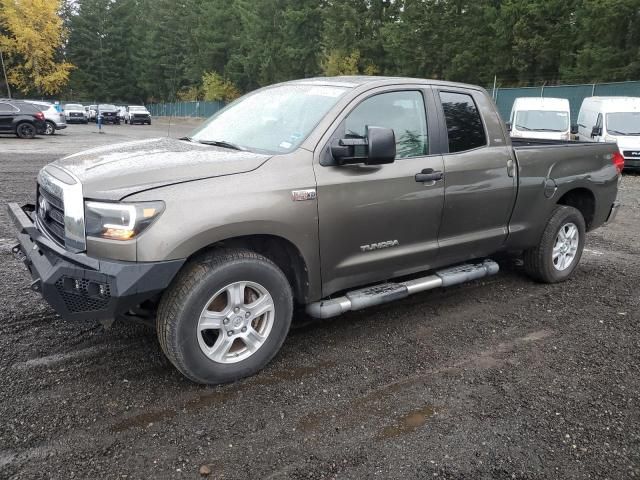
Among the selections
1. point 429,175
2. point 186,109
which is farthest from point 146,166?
point 186,109

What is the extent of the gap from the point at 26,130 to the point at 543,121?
20597mm

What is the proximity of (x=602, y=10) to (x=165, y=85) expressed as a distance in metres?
61.4

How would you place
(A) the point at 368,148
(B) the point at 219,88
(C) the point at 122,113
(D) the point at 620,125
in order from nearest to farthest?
(A) the point at 368,148 → (D) the point at 620,125 → (C) the point at 122,113 → (B) the point at 219,88

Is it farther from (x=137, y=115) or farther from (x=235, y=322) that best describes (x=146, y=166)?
(x=137, y=115)

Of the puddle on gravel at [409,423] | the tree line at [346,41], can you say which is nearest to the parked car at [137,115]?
the tree line at [346,41]

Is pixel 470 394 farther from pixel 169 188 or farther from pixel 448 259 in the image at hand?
pixel 169 188

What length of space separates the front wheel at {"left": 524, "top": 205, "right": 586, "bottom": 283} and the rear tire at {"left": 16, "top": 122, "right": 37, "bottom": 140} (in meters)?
22.8

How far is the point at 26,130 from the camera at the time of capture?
22.2 metres

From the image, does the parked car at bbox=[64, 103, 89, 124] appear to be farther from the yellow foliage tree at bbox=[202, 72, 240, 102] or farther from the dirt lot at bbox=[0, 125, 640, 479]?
the dirt lot at bbox=[0, 125, 640, 479]

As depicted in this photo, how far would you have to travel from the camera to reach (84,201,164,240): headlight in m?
2.79

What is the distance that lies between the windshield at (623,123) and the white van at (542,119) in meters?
1.23

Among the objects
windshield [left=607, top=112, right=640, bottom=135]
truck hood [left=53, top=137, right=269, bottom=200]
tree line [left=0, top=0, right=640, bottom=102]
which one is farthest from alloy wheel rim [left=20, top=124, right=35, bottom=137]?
tree line [left=0, top=0, right=640, bottom=102]

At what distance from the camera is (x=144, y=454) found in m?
2.61

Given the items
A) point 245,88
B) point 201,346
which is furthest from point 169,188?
point 245,88
